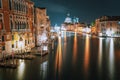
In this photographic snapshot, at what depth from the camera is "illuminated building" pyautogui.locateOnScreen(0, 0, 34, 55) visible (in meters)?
39.8

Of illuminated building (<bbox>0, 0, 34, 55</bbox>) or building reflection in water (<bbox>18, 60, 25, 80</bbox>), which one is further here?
illuminated building (<bbox>0, 0, 34, 55</bbox>)

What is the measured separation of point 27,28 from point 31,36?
3.39 m

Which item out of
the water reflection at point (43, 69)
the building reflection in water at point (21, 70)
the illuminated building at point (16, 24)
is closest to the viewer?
the building reflection in water at point (21, 70)

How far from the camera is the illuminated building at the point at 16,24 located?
39.8 m

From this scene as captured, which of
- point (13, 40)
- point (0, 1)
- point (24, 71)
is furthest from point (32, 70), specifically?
point (0, 1)

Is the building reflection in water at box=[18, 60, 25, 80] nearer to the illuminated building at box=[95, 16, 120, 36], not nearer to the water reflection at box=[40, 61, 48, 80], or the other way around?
the water reflection at box=[40, 61, 48, 80]

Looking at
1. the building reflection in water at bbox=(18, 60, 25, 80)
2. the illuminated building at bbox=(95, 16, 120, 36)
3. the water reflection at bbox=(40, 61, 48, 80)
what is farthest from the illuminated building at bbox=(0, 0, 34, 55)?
the illuminated building at bbox=(95, 16, 120, 36)

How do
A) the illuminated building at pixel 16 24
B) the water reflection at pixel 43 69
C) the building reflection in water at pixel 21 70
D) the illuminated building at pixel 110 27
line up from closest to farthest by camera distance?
the building reflection in water at pixel 21 70
the water reflection at pixel 43 69
the illuminated building at pixel 16 24
the illuminated building at pixel 110 27

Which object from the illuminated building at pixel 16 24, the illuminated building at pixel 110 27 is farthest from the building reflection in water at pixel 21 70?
the illuminated building at pixel 110 27

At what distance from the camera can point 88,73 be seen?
30672mm

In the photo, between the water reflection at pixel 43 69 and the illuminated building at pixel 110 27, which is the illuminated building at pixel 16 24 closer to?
the water reflection at pixel 43 69

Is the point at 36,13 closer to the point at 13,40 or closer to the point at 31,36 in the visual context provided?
the point at 31,36

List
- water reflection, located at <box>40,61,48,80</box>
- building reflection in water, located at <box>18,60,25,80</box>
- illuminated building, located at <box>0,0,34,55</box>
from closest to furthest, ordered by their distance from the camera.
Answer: building reflection in water, located at <box>18,60,25,80</box>
water reflection, located at <box>40,61,48,80</box>
illuminated building, located at <box>0,0,34,55</box>

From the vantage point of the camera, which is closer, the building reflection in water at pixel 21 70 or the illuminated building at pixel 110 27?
the building reflection in water at pixel 21 70
